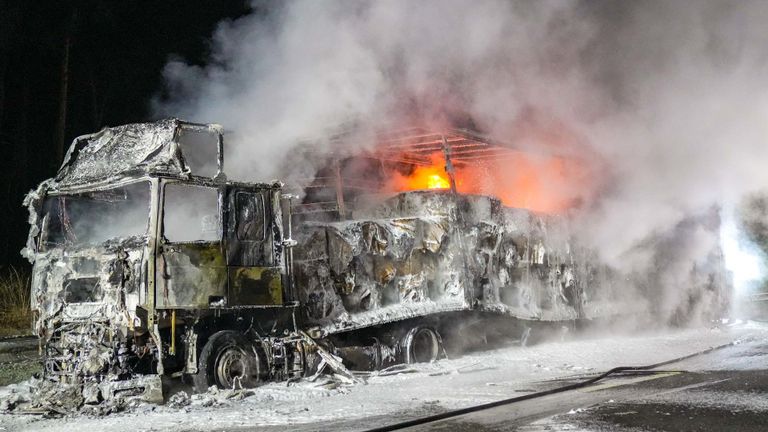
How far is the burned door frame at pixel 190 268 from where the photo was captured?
8.43 m

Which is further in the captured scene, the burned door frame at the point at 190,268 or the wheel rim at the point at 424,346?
the wheel rim at the point at 424,346

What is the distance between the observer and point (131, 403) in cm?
802

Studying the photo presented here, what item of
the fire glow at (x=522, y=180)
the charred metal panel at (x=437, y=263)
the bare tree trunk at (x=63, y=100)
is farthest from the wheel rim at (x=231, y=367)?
Answer: the bare tree trunk at (x=63, y=100)

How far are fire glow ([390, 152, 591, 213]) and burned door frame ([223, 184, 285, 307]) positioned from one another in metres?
8.17

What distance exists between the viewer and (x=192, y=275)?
8.70 m

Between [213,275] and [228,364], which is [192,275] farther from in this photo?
[228,364]

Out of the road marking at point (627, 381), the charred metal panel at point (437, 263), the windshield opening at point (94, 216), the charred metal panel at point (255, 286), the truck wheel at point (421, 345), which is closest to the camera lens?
the road marking at point (627, 381)

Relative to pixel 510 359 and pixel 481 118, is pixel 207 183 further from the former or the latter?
pixel 481 118

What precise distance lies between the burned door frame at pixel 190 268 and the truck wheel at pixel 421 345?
3.44 metres

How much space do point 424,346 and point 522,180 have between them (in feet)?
27.2

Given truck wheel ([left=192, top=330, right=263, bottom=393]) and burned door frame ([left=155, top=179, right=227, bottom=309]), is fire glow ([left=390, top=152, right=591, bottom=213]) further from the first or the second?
truck wheel ([left=192, top=330, right=263, bottom=393])

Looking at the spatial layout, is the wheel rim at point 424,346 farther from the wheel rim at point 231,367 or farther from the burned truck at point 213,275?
the wheel rim at point 231,367

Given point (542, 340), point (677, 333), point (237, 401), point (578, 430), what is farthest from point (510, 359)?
point (677, 333)

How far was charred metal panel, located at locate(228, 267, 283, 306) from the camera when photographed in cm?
913
